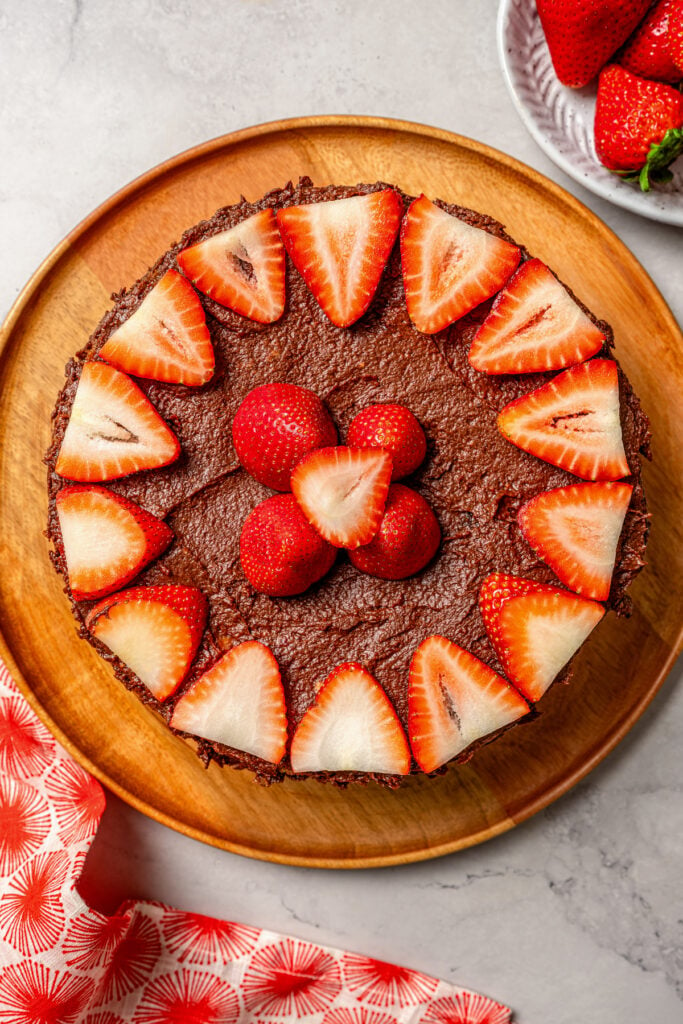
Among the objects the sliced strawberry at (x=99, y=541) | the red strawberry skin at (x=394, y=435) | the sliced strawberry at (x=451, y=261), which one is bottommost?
the sliced strawberry at (x=99, y=541)

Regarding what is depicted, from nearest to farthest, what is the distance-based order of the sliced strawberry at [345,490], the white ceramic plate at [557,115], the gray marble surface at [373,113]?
the sliced strawberry at [345,490], the white ceramic plate at [557,115], the gray marble surface at [373,113]

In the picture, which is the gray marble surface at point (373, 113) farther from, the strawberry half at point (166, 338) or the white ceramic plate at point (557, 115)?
the strawberry half at point (166, 338)

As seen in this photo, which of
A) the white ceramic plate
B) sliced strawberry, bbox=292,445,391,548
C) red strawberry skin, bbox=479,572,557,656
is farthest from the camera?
the white ceramic plate

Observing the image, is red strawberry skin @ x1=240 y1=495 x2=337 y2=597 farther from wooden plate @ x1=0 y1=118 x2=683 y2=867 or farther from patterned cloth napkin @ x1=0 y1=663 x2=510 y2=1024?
patterned cloth napkin @ x1=0 y1=663 x2=510 y2=1024

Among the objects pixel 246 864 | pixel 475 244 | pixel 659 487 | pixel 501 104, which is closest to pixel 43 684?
pixel 246 864

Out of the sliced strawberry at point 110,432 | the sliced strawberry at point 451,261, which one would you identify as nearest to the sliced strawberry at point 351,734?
the sliced strawberry at point 110,432

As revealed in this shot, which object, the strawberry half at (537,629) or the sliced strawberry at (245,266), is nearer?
the strawberry half at (537,629)

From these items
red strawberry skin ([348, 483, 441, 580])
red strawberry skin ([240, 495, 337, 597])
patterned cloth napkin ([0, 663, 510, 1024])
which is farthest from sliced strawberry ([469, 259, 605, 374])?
patterned cloth napkin ([0, 663, 510, 1024])
